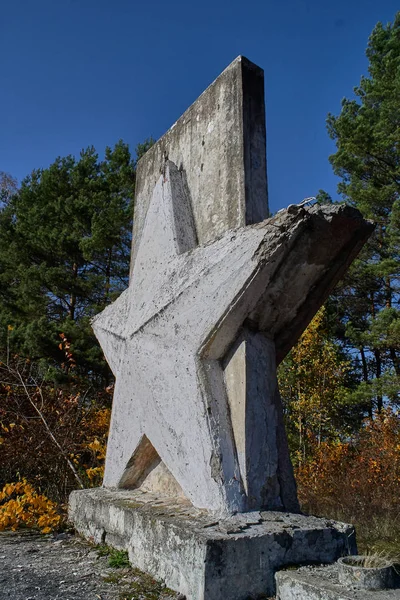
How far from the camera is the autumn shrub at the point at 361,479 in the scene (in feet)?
23.4

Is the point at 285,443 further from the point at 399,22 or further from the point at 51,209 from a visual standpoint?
the point at 399,22

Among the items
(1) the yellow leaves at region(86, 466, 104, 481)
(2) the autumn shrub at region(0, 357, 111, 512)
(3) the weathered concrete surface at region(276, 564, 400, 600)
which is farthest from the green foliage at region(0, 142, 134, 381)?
(3) the weathered concrete surface at region(276, 564, 400, 600)

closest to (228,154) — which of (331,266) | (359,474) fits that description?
(331,266)

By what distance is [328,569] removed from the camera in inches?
95.6

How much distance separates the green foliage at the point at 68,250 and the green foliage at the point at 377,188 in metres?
5.78

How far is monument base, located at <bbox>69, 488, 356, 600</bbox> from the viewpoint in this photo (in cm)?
233

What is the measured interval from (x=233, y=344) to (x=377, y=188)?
1179cm

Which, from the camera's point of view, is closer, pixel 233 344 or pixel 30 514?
pixel 233 344

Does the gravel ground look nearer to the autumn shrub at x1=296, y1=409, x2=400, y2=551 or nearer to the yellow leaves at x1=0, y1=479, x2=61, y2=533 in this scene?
the yellow leaves at x1=0, y1=479, x2=61, y2=533

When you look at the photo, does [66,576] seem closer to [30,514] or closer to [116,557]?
[116,557]

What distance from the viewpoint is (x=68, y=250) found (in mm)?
14500

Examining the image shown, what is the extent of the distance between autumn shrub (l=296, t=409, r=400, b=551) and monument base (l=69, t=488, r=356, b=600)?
3.25 m

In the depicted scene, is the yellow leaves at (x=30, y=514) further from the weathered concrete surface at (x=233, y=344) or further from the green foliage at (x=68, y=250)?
the green foliage at (x=68, y=250)

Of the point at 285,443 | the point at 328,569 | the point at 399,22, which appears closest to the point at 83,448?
the point at 285,443
